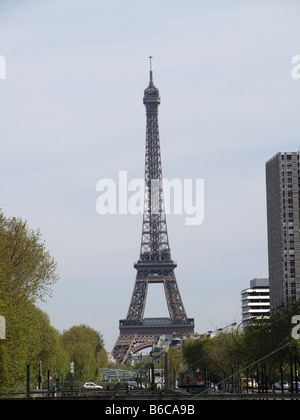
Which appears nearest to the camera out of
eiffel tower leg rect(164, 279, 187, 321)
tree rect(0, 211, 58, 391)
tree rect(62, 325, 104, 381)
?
tree rect(0, 211, 58, 391)

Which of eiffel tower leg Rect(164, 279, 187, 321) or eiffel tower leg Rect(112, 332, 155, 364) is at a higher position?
eiffel tower leg Rect(164, 279, 187, 321)

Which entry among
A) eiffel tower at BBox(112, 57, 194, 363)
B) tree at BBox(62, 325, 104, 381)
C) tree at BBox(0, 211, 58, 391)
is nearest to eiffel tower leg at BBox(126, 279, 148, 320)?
eiffel tower at BBox(112, 57, 194, 363)

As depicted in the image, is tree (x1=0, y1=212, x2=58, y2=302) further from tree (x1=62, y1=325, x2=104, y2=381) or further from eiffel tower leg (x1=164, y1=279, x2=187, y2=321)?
eiffel tower leg (x1=164, y1=279, x2=187, y2=321)

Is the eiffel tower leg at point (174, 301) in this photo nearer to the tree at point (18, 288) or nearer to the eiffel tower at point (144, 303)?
the eiffel tower at point (144, 303)

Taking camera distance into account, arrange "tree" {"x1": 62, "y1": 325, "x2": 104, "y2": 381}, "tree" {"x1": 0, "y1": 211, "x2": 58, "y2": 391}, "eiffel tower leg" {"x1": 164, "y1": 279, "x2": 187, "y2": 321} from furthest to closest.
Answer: "eiffel tower leg" {"x1": 164, "y1": 279, "x2": 187, "y2": 321} < "tree" {"x1": 62, "y1": 325, "x2": 104, "y2": 381} < "tree" {"x1": 0, "y1": 211, "x2": 58, "y2": 391}

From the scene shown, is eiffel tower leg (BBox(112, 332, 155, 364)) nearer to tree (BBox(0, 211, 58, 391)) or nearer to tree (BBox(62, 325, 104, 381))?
tree (BBox(62, 325, 104, 381))

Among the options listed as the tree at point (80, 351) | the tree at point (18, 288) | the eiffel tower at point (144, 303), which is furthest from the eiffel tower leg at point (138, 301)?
the tree at point (18, 288)

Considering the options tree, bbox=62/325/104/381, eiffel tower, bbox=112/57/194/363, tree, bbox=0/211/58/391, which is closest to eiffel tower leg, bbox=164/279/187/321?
eiffel tower, bbox=112/57/194/363

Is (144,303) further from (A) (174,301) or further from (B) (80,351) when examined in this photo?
(B) (80,351)

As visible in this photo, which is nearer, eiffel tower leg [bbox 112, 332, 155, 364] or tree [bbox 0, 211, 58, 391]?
tree [bbox 0, 211, 58, 391]

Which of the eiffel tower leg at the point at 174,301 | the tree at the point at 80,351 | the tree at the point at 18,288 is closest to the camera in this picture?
the tree at the point at 18,288
